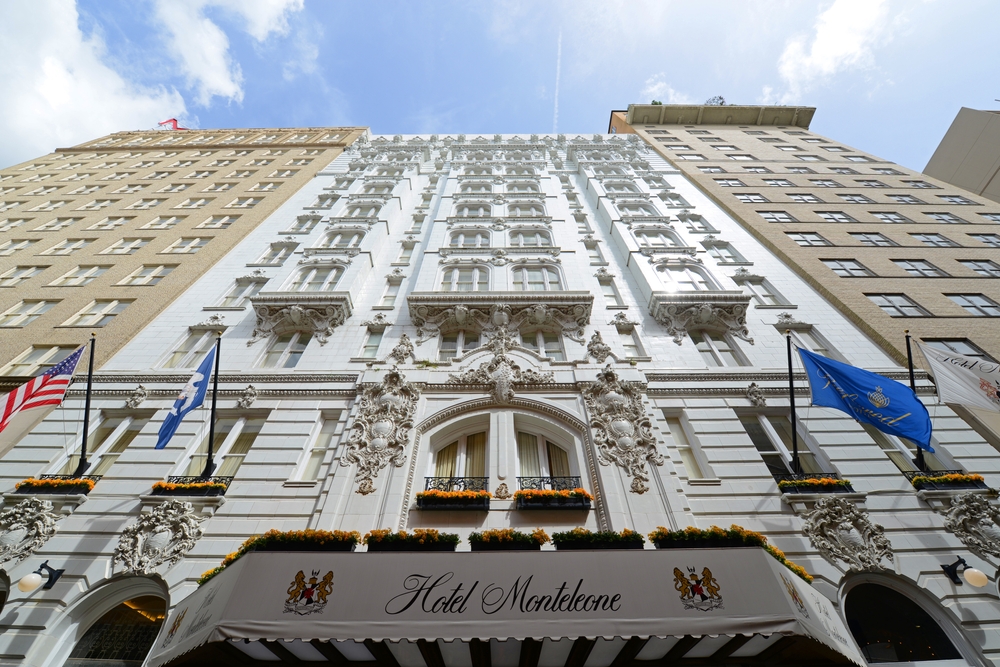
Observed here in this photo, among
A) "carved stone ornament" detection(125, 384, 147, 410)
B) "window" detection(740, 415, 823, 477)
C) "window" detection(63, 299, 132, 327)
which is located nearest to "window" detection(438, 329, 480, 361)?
"window" detection(740, 415, 823, 477)

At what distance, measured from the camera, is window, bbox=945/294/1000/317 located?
2047 centimetres

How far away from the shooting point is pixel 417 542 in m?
9.68

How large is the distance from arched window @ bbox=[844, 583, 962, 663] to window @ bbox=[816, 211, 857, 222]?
82.5 feet

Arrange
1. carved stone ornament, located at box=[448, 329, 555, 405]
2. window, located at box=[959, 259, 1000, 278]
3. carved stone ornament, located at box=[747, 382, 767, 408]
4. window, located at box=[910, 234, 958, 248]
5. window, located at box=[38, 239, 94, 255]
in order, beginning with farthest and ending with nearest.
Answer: window, located at box=[38, 239, 94, 255], window, located at box=[910, 234, 958, 248], window, located at box=[959, 259, 1000, 278], carved stone ornament, located at box=[747, 382, 767, 408], carved stone ornament, located at box=[448, 329, 555, 405]

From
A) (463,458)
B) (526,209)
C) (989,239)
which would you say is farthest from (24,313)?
(989,239)

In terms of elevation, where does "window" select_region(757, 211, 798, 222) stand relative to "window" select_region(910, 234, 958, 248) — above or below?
above

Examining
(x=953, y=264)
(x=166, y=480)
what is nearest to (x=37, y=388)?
(x=166, y=480)

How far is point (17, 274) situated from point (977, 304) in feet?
171

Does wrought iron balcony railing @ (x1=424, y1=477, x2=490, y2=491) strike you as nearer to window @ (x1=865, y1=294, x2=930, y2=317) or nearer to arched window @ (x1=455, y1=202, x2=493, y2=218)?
window @ (x1=865, y1=294, x2=930, y2=317)

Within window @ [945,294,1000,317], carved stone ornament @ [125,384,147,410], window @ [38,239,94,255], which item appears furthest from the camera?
window @ [38,239,94,255]

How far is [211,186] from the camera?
121 feet

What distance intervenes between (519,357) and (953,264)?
83.1 feet

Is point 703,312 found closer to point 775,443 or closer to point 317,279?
point 775,443

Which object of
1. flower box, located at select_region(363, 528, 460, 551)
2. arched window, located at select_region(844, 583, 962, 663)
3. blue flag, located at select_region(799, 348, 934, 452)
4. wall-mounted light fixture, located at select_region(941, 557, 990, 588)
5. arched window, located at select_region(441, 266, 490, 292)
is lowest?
arched window, located at select_region(844, 583, 962, 663)
